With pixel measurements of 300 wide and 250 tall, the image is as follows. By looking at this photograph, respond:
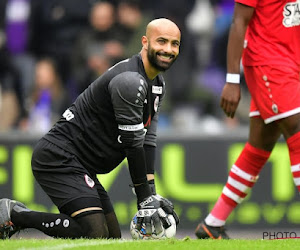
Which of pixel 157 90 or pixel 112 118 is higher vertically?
pixel 157 90

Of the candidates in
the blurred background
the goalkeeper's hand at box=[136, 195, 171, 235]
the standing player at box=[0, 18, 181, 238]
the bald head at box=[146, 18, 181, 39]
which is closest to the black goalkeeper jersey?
the standing player at box=[0, 18, 181, 238]

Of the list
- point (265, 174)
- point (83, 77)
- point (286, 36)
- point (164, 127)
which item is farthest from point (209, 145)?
point (286, 36)

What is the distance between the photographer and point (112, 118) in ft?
23.4

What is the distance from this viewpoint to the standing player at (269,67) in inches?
286

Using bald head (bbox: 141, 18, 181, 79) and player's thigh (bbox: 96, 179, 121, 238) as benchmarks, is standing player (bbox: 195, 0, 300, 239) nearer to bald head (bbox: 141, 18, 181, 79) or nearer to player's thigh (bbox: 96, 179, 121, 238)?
bald head (bbox: 141, 18, 181, 79)

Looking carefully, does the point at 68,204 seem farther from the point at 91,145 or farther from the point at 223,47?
the point at 223,47

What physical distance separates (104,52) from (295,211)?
361cm

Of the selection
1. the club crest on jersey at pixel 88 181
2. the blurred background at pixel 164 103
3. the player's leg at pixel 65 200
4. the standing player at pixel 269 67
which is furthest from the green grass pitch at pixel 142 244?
the blurred background at pixel 164 103

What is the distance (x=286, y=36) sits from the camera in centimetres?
745

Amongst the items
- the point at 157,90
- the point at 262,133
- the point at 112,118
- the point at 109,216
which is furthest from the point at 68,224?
the point at 262,133

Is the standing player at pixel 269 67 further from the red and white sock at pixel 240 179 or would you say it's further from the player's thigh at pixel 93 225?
the player's thigh at pixel 93 225

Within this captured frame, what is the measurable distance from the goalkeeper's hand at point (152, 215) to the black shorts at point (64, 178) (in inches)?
21.6

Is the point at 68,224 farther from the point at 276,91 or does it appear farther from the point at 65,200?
the point at 276,91

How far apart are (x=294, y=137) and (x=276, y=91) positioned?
41cm
